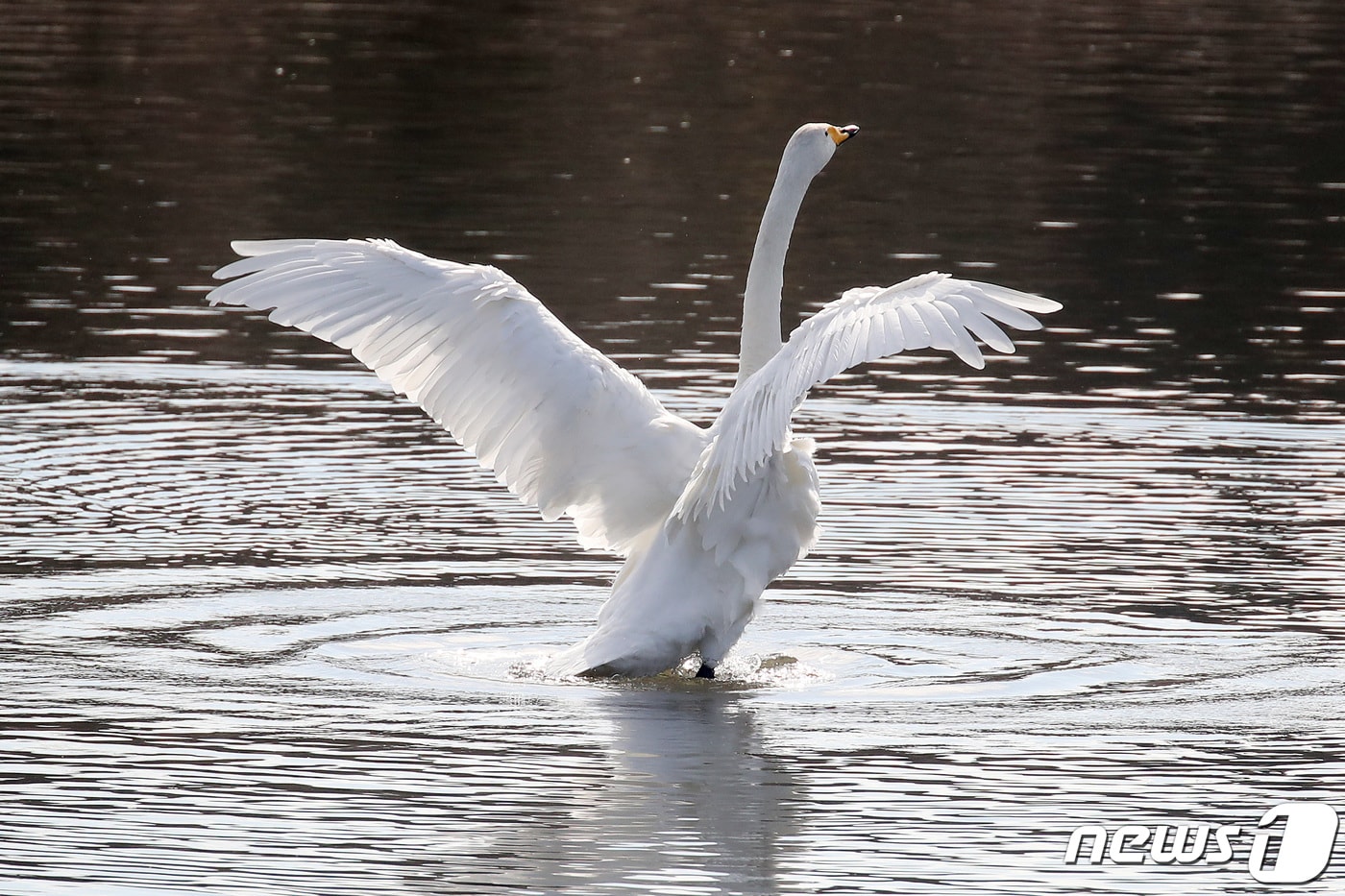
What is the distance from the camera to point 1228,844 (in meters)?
8.83

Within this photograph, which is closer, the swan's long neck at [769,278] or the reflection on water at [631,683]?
the reflection on water at [631,683]

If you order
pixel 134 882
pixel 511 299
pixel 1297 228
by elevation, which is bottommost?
pixel 1297 228

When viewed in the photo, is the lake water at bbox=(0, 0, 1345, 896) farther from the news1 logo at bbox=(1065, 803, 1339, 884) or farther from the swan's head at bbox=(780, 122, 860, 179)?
the swan's head at bbox=(780, 122, 860, 179)

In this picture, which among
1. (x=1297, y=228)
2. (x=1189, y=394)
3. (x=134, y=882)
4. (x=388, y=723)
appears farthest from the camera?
(x=1297, y=228)

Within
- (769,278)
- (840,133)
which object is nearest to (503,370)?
(769,278)

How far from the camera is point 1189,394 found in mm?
18172

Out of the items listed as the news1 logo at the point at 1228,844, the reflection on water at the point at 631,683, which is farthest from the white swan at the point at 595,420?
the news1 logo at the point at 1228,844

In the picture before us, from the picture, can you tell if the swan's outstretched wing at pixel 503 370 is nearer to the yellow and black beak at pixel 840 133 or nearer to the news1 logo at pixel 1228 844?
the yellow and black beak at pixel 840 133

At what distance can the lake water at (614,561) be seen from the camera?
8922 millimetres

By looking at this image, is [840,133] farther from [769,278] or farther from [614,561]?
[614,561]

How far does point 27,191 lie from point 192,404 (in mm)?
10686

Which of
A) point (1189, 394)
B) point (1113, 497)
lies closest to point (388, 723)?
point (1113, 497)

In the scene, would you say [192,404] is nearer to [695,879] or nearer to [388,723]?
[388,723]

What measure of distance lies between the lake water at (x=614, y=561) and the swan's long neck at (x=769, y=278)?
1472 millimetres
